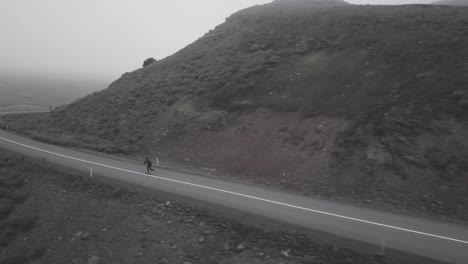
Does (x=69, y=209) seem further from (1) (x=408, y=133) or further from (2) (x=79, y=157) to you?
(1) (x=408, y=133)

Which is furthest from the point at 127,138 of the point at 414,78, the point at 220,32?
the point at 220,32

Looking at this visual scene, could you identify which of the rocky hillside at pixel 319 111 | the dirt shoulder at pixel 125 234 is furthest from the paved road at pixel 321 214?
the rocky hillside at pixel 319 111

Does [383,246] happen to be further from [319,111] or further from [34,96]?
[34,96]

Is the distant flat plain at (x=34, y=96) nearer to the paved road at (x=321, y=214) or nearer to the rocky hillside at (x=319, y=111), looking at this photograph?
the rocky hillside at (x=319, y=111)

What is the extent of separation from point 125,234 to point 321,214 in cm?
814

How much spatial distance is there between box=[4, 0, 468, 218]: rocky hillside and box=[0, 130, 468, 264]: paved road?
1366mm

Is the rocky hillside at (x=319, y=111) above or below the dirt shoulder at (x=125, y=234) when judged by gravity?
above

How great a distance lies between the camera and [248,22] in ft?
132

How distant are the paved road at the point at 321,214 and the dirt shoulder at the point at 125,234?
1062mm

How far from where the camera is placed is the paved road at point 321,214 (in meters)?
8.81

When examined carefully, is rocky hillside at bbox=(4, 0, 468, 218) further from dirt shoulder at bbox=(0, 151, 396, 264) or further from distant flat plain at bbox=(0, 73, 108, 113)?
distant flat plain at bbox=(0, 73, 108, 113)

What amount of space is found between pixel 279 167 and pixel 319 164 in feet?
7.42

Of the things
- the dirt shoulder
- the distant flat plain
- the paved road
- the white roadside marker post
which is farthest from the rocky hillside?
the distant flat plain

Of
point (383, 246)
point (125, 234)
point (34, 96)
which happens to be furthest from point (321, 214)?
point (34, 96)
